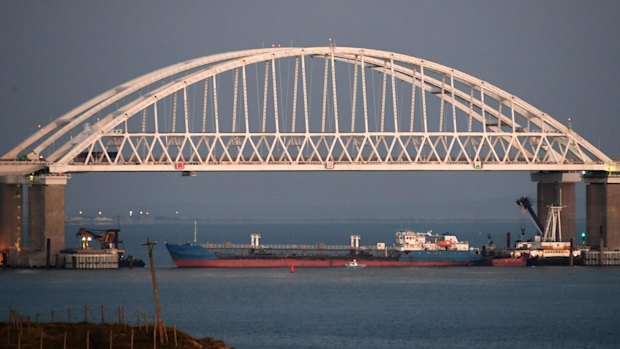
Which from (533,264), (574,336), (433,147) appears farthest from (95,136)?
(574,336)

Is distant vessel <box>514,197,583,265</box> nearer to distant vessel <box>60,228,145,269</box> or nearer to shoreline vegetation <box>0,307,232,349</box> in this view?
distant vessel <box>60,228,145,269</box>

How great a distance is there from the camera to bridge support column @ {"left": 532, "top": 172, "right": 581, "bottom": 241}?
513 ft

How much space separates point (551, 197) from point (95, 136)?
4288cm

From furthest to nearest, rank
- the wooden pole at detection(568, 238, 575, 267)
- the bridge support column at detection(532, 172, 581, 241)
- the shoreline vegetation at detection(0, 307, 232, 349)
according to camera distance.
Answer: the bridge support column at detection(532, 172, 581, 241)
the wooden pole at detection(568, 238, 575, 267)
the shoreline vegetation at detection(0, 307, 232, 349)

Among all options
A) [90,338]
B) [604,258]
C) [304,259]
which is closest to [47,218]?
[304,259]

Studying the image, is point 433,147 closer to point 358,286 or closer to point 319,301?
point 358,286

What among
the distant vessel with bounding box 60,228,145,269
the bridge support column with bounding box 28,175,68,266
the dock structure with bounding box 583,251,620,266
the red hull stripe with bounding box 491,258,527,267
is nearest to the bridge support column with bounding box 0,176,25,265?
the bridge support column with bounding box 28,175,68,266

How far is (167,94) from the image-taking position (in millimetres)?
141125

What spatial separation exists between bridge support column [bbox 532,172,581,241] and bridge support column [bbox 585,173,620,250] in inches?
63.6

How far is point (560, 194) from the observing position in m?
157

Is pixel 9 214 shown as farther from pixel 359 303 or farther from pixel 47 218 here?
pixel 359 303

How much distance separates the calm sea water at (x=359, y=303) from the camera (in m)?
97.8

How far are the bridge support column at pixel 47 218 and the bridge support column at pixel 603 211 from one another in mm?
46564

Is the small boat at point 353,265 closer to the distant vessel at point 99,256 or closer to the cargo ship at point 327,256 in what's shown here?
the cargo ship at point 327,256
